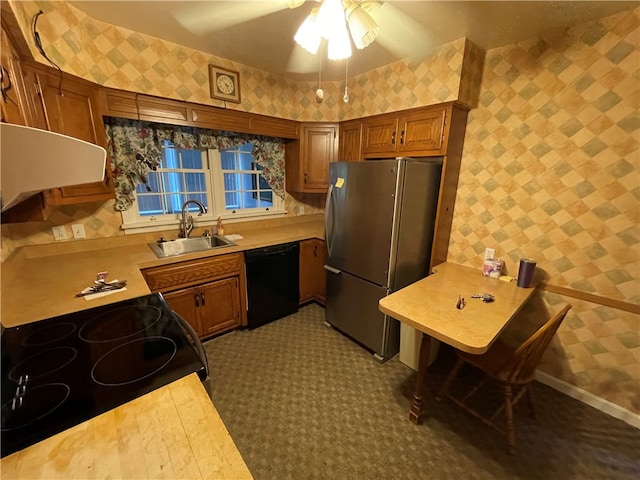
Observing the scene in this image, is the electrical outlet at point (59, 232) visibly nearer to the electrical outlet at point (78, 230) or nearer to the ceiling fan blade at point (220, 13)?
the electrical outlet at point (78, 230)

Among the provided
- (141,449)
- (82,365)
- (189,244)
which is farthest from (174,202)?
(141,449)

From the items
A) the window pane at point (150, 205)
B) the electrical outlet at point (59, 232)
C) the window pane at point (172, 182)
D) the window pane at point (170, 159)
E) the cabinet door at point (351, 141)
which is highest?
the cabinet door at point (351, 141)

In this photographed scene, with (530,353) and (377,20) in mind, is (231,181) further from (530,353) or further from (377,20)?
(530,353)

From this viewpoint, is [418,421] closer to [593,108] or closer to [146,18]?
[593,108]

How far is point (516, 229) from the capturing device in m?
2.05

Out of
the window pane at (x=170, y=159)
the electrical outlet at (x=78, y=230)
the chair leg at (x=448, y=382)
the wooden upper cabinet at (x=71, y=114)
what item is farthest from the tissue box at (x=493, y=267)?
the electrical outlet at (x=78, y=230)

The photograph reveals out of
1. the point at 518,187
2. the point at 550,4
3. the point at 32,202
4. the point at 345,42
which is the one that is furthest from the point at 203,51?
the point at 518,187

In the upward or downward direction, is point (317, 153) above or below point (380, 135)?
below

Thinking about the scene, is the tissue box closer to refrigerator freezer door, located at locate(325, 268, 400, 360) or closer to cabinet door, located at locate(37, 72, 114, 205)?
refrigerator freezer door, located at locate(325, 268, 400, 360)

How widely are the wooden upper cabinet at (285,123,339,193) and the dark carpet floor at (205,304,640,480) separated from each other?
1.85m

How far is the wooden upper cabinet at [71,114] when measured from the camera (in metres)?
1.54

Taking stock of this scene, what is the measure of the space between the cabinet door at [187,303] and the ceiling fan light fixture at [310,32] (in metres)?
1.91

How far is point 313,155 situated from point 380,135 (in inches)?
32.7

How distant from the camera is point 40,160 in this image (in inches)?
25.5
